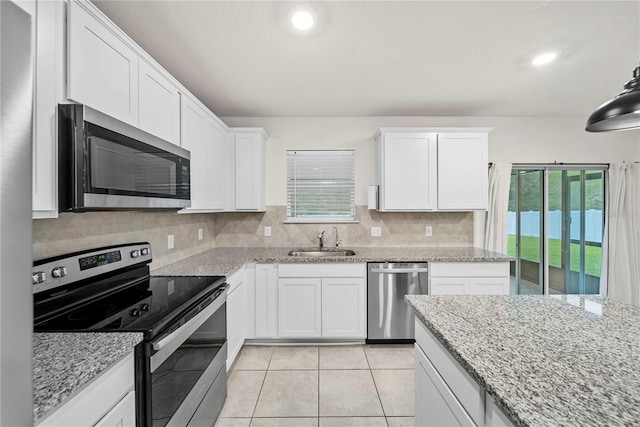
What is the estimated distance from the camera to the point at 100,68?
1.33 meters

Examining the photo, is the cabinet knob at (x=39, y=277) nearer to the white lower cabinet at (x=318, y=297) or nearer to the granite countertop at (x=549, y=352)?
the granite countertop at (x=549, y=352)

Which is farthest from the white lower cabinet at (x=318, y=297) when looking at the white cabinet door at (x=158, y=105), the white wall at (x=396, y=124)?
the white cabinet door at (x=158, y=105)

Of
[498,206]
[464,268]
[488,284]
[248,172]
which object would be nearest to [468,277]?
[464,268]

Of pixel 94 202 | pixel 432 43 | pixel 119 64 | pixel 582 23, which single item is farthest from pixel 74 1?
pixel 582 23

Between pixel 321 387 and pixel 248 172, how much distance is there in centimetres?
223

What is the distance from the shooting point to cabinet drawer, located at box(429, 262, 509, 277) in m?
2.90

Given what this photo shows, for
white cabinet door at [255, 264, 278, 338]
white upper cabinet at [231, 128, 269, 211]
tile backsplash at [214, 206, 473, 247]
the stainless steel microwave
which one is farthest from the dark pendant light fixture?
white upper cabinet at [231, 128, 269, 211]

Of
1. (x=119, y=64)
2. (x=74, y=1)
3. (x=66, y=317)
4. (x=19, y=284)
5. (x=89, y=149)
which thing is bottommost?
(x=66, y=317)

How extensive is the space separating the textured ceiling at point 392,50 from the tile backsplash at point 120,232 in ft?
3.97

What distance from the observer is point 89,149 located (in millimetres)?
1166

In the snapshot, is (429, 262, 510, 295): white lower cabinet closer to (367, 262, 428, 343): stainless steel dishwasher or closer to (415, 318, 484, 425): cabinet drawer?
(367, 262, 428, 343): stainless steel dishwasher

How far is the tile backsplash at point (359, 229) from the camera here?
3.55 metres

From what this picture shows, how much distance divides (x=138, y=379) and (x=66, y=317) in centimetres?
48

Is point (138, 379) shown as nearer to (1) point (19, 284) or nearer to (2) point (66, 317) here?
(2) point (66, 317)
